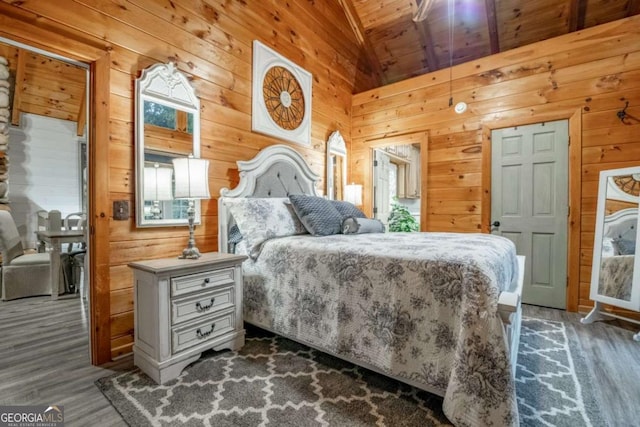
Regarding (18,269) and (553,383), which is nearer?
(553,383)

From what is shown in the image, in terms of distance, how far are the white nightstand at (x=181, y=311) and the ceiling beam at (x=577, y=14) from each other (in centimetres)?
454

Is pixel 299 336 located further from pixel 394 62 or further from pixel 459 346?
pixel 394 62

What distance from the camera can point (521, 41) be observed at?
397cm

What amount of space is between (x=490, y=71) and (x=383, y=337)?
350 cm

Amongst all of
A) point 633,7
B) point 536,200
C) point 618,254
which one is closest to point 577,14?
point 633,7

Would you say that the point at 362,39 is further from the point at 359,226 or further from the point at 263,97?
the point at 359,226

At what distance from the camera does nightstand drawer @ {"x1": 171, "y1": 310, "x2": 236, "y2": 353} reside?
5.97 ft

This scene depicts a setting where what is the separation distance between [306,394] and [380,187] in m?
3.94

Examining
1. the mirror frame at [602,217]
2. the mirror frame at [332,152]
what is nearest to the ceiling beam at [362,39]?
the mirror frame at [332,152]

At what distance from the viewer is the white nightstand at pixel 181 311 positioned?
1747 millimetres

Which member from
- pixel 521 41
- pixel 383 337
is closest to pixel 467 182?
pixel 521 41

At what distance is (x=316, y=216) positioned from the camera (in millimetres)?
2602

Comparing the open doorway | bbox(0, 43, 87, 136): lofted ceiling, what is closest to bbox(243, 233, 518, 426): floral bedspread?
the open doorway

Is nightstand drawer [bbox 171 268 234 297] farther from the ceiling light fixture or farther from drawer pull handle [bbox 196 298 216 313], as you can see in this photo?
the ceiling light fixture
